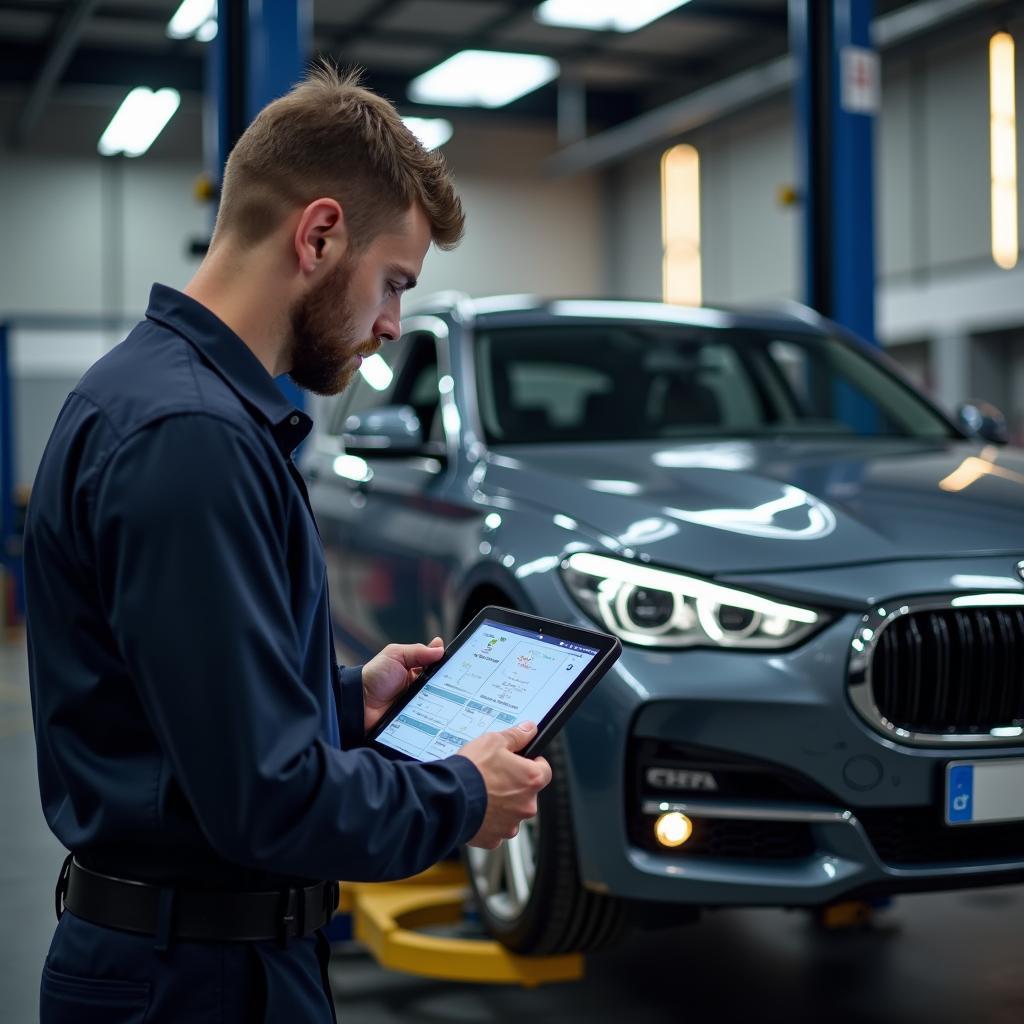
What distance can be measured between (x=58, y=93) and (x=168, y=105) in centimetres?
123

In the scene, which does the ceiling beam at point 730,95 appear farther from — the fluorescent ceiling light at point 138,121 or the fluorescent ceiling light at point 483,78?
the fluorescent ceiling light at point 138,121

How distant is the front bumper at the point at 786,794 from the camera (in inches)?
103

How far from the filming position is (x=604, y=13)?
13828 millimetres

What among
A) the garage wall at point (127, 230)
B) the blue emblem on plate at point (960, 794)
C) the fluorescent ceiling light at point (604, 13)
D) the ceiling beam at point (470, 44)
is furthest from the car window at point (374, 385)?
the garage wall at point (127, 230)

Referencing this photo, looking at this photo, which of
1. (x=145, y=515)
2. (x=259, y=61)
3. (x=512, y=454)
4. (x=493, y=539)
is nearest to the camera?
(x=145, y=515)

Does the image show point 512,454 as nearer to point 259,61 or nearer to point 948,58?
point 259,61

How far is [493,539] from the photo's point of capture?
322 centimetres

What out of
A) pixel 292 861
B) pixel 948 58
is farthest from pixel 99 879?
pixel 948 58

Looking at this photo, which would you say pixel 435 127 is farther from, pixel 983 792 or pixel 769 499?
pixel 983 792

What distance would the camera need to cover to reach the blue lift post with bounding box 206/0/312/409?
396 centimetres

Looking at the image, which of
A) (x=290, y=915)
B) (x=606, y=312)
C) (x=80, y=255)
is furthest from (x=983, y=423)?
(x=80, y=255)

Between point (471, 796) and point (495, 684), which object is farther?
point (495, 684)

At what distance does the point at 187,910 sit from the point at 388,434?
249 cm

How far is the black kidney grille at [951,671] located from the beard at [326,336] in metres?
1.60
